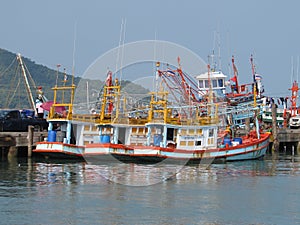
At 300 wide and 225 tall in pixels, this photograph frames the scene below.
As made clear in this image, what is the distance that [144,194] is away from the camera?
110ft

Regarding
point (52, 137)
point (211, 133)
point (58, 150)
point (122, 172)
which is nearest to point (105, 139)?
point (58, 150)

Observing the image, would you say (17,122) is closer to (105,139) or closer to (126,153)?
(105,139)

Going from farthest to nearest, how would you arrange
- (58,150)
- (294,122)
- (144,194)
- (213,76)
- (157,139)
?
(294,122) → (213,76) → (157,139) → (58,150) → (144,194)

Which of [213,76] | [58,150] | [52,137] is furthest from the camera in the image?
[213,76]

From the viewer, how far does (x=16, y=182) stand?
120 feet

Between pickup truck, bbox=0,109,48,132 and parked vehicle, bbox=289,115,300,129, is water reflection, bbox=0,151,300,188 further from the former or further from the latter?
parked vehicle, bbox=289,115,300,129

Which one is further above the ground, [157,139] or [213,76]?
[213,76]

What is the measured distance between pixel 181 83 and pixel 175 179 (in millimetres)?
29717

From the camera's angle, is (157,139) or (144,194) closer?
(144,194)

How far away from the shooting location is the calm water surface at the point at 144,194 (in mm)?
27656

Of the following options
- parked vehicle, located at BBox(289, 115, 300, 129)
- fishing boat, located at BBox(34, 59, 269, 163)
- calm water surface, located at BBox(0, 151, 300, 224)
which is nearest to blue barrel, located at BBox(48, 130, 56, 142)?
fishing boat, located at BBox(34, 59, 269, 163)

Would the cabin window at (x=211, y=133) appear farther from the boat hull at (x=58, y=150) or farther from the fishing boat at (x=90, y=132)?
the boat hull at (x=58, y=150)

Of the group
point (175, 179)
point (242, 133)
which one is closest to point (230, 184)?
point (175, 179)

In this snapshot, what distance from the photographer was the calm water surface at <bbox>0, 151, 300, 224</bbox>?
27.7 metres
